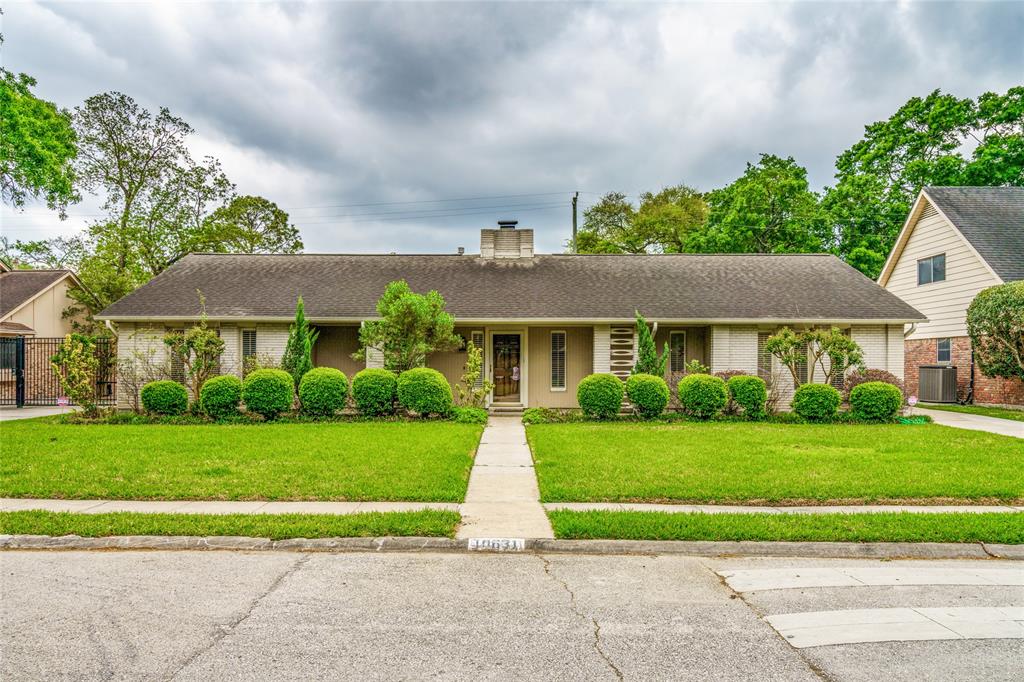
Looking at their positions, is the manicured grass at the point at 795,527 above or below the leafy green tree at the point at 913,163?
below

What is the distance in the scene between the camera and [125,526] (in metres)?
5.68

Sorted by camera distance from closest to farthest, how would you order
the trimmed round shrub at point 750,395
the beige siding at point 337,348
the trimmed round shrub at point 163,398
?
the trimmed round shrub at point 163,398 → the trimmed round shrub at point 750,395 → the beige siding at point 337,348

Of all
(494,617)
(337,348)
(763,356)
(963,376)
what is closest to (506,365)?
(337,348)

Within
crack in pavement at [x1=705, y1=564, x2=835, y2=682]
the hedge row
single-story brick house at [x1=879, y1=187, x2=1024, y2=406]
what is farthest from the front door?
single-story brick house at [x1=879, y1=187, x2=1024, y2=406]

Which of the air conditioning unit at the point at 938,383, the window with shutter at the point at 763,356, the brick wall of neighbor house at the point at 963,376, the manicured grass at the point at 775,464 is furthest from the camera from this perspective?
the air conditioning unit at the point at 938,383

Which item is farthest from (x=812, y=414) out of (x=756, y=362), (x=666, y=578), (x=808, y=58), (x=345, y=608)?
(x=345, y=608)

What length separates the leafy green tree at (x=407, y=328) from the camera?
14.2m

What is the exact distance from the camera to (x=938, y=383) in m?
19.6

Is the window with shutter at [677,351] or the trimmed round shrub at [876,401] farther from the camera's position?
the window with shutter at [677,351]

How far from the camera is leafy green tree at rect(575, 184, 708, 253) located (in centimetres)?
3409

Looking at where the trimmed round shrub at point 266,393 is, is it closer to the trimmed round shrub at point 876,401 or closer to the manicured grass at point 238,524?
the manicured grass at point 238,524

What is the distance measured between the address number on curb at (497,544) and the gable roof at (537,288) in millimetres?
10480

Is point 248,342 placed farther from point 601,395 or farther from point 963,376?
point 963,376

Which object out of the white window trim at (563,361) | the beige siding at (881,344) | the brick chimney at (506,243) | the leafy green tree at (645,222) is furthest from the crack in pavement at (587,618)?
the leafy green tree at (645,222)
